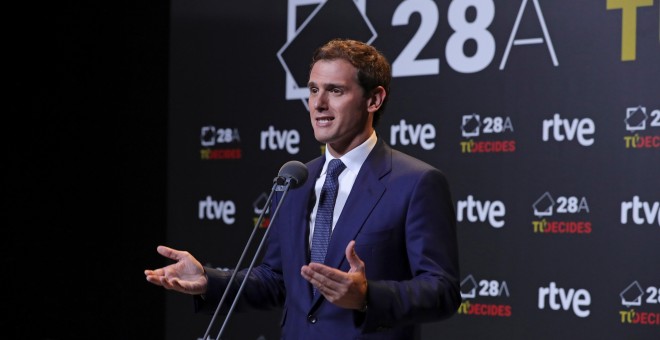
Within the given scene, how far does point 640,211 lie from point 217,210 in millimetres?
2405

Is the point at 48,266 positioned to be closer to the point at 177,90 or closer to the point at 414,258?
the point at 177,90

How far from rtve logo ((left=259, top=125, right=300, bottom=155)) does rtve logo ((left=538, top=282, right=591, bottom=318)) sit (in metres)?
1.59

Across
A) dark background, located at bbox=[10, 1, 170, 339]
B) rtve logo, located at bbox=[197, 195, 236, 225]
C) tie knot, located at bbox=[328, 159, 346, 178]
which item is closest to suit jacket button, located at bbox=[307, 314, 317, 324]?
tie knot, located at bbox=[328, 159, 346, 178]

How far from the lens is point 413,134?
4.62 metres

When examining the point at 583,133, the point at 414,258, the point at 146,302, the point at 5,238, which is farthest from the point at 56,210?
the point at 414,258

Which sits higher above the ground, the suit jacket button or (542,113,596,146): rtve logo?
(542,113,596,146): rtve logo

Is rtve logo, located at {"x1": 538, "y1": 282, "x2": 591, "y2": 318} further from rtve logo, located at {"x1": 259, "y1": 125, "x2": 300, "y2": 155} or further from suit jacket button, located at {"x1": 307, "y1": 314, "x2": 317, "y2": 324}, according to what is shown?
suit jacket button, located at {"x1": 307, "y1": 314, "x2": 317, "y2": 324}

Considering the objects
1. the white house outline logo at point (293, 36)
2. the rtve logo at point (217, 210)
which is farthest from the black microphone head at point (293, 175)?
the rtve logo at point (217, 210)

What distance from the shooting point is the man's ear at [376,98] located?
2.65 metres

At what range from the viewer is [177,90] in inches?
213

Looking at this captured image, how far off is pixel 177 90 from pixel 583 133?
2.48m

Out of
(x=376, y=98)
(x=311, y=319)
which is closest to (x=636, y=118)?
(x=376, y=98)

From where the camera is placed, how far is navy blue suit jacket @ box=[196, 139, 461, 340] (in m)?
2.35

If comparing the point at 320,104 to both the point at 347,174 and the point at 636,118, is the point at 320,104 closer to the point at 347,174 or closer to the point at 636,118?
the point at 347,174
